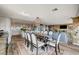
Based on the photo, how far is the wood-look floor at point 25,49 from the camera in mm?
1975

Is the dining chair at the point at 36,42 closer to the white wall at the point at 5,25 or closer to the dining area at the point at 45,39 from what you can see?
the dining area at the point at 45,39

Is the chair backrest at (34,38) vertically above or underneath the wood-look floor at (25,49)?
above

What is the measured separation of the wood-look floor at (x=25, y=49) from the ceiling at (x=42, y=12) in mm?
352

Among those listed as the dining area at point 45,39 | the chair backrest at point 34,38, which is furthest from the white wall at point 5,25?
the chair backrest at point 34,38

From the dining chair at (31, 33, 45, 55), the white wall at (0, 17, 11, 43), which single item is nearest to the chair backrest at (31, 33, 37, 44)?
the dining chair at (31, 33, 45, 55)

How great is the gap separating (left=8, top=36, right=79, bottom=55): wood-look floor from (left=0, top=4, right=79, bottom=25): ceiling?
0.35 meters

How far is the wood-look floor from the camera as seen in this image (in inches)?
77.7

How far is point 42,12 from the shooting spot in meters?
2.00

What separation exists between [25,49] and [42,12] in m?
0.63

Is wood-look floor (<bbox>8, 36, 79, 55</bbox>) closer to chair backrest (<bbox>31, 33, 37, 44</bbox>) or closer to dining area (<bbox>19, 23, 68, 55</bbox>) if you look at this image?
dining area (<bbox>19, 23, 68, 55</bbox>)

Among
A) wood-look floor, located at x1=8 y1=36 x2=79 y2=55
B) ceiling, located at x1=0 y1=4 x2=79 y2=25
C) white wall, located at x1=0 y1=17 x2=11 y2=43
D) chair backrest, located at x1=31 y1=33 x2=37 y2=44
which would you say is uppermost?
ceiling, located at x1=0 y1=4 x2=79 y2=25
